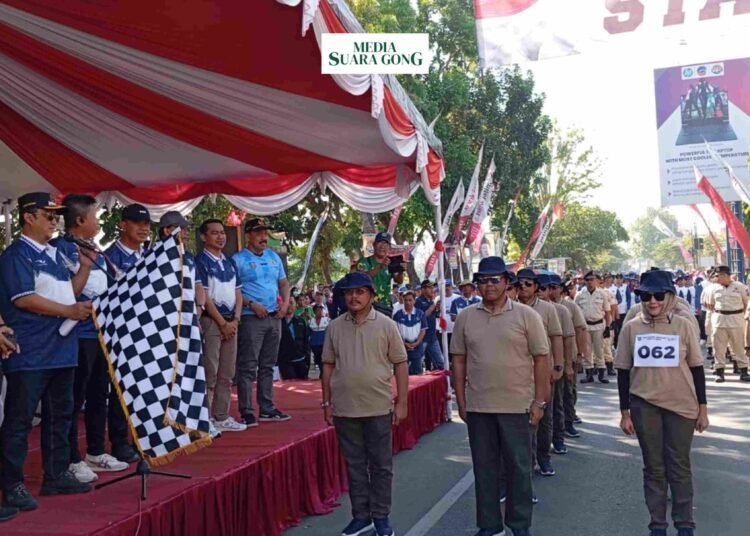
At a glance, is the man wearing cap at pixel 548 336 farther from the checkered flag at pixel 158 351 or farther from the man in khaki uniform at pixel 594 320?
the man in khaki uniform at pixel 594 320

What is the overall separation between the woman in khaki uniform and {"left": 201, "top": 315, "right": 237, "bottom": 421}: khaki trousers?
3.37 m

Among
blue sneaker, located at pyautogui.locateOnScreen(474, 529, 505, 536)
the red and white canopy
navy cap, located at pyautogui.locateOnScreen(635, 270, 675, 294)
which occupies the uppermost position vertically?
the red and white canopy

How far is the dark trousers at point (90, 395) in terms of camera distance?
4.97m

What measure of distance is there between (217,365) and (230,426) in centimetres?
55

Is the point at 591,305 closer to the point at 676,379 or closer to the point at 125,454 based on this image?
the point at 676,379

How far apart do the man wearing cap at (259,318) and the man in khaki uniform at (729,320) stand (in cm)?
915

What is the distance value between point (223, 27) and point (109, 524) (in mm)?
3375

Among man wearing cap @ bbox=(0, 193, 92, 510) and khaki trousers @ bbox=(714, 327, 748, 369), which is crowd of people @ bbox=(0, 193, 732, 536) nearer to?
man wearing cap @ bbox=(0, 193, 92, 510)

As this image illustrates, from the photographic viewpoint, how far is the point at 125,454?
545cm

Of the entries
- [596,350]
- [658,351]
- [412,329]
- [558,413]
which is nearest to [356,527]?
[658,351]

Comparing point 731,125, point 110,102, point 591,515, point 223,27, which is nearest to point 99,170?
point 110,102

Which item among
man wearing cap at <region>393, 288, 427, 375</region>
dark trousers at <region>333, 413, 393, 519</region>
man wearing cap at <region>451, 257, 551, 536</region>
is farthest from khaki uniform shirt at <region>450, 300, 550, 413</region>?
man wearing cap at <region>393, 288, 427, 375</region>

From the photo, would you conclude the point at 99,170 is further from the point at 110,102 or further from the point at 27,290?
the point at 27,290

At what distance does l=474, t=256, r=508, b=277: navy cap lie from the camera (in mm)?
4992
